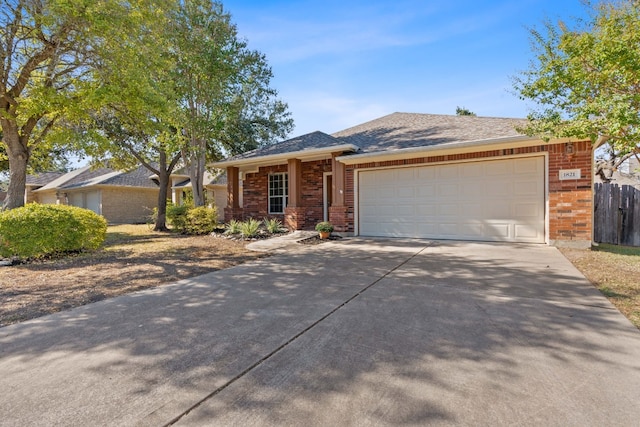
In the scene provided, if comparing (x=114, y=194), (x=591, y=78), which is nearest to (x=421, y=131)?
(x=591, y=78)

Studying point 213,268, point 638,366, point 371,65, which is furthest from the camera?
point 371,65

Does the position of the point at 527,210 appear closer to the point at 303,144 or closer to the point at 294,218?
the point at 294,218

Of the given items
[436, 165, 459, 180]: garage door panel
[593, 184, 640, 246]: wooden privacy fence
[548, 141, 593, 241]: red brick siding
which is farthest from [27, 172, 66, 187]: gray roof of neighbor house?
[593, 184, 640, 246]: wooden privacy fence

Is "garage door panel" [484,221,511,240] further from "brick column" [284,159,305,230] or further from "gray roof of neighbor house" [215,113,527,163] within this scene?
"brick column" [284,159,305,230]

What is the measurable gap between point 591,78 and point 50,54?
12.9m

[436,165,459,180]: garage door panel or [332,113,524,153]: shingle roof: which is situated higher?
[332,113,524,153]: shingle roof

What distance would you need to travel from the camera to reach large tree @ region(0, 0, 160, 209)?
7.90m

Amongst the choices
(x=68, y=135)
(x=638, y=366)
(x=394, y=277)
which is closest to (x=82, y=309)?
(x=394, y=277)

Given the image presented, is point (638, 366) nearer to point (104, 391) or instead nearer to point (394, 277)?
point (394, 277)

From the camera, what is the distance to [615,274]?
529 centimetres

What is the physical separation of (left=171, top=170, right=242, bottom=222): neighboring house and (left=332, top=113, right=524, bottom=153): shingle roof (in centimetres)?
1111

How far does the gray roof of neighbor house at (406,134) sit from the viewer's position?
9344 mm

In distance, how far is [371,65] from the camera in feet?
34.6

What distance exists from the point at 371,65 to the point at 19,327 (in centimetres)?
1055
